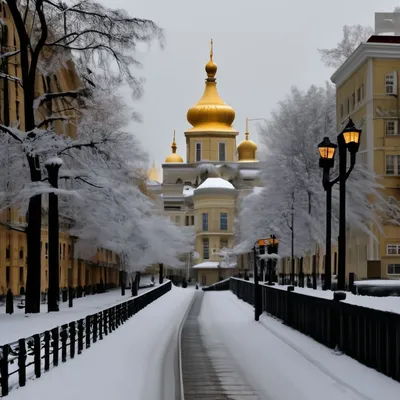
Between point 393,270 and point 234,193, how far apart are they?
78.6m

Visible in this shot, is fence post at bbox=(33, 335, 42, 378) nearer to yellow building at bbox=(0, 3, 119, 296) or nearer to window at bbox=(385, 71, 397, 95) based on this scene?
yellow building at bbox=(0, 3, 119, 296)

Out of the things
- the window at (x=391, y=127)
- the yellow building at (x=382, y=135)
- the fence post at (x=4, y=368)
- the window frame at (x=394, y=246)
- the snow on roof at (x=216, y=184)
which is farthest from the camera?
the snow on roof at (x=216, y=184)

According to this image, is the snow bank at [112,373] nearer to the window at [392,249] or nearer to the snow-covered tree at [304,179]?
the snow-covered tree at [304,179]

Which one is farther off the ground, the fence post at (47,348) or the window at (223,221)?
the window at (223,221)

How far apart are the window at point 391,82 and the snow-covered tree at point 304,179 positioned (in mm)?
4337

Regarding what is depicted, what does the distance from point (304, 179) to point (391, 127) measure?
1016cm

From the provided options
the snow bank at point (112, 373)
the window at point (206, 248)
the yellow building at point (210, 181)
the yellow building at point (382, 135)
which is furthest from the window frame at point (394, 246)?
the window at point (206, 248)

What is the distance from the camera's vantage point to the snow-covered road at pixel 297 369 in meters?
14.7

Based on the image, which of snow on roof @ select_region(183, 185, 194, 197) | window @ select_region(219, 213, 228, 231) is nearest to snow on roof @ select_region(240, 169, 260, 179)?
snow on roof @ select_region(183, 185, 194, 197)

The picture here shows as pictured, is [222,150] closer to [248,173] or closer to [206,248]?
[248,173]

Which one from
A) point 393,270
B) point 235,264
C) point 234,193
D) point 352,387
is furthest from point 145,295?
point 234,193

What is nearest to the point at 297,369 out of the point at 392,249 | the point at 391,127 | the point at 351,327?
the point at 351,327

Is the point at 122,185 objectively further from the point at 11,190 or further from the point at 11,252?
the point at 11,190

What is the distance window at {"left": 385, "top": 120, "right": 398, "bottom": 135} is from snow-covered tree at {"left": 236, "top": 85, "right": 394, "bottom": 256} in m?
3.87
